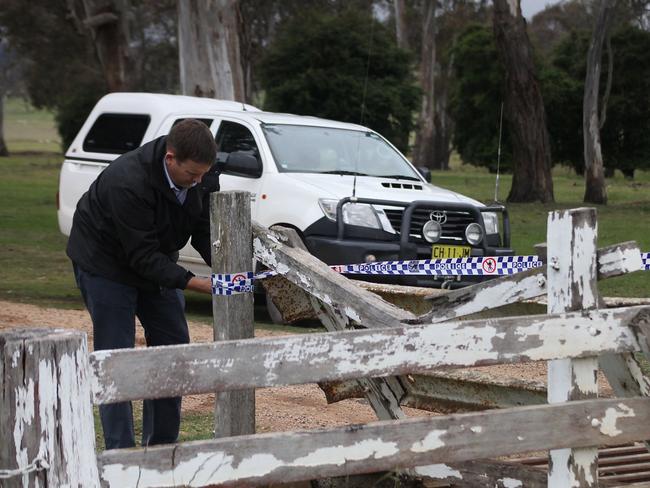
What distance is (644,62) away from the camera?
3825cm

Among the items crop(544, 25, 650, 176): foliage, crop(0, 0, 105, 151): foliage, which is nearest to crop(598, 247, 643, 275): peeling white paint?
crop(0, 0, 105, 151): foliage

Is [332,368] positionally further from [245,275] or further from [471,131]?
[471,131]

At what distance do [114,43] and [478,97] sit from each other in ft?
56.2

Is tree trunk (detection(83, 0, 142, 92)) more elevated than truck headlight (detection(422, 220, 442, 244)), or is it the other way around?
tree trunk (detection(83, 0, 142, 92))

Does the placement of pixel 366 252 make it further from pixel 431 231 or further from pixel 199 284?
pixel 199 284

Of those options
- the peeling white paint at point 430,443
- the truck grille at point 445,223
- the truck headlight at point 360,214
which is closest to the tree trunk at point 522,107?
the truck grille at point 445,223

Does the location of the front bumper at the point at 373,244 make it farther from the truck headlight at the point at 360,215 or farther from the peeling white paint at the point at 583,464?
the peeling white paint at the point at 583,464

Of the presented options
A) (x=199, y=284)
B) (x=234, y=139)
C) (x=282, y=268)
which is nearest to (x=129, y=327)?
(x=199, y=284)

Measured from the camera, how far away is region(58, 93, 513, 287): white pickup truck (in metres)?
10.2

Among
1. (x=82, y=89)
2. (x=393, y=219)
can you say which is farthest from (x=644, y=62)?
(x=393, y=219)

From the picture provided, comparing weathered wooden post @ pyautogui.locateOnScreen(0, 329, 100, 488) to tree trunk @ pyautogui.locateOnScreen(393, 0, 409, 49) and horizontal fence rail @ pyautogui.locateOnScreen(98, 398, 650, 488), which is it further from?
tree trunk @ pyautogui.locateOnScreen(393, 0, 409, 49)

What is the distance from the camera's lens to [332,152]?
1145cm

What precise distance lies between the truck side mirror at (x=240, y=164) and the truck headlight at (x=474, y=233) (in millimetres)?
Answer: 1874

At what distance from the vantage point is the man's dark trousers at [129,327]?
5.46 metres
